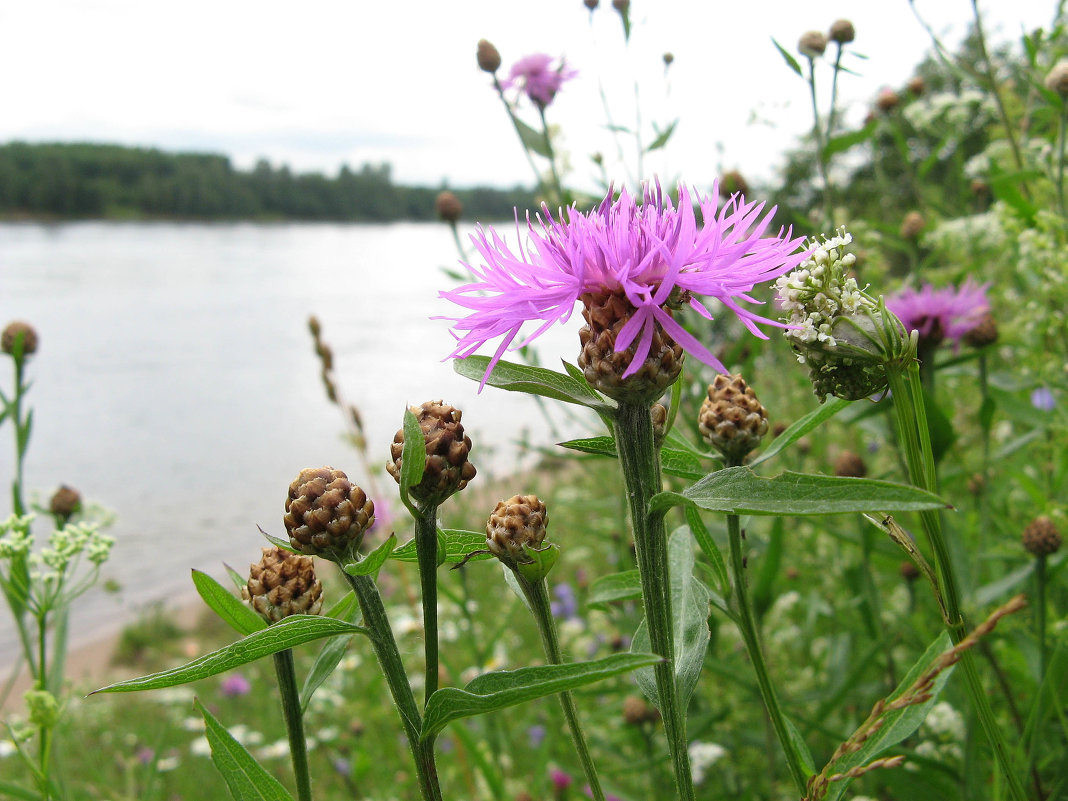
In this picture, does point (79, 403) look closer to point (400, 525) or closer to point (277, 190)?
point (400, 525)

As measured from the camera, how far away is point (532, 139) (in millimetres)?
2193

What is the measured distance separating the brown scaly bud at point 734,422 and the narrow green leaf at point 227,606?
553mm

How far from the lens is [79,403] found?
1183 cm

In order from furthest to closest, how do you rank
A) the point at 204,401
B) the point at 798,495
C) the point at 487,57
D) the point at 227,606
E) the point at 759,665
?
the point at 204,401, the point at 487,57, the point at 759,665, the point at 227,606, the point at 798,495

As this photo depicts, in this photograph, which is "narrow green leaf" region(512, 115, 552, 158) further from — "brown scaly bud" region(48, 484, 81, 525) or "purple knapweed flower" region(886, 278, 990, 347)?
"brown scaly bud" region(48, 484, 81, 525)

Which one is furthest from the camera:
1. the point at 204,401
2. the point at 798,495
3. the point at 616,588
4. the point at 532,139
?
the point at 204,401

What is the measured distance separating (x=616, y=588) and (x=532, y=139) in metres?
1.52

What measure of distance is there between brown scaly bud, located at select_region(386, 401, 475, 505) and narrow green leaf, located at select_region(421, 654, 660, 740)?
0.53 feet

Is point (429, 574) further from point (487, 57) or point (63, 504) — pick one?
point (487, 57)

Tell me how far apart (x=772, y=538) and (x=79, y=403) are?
12616mm

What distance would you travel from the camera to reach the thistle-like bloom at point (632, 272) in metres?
0.71

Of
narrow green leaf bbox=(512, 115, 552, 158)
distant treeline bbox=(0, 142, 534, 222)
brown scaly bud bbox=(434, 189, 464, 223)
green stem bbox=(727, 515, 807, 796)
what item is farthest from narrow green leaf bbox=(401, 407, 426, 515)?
distant treeline bbox=(0, 142, 534, 222)

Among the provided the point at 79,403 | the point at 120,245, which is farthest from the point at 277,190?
the point at 79,403

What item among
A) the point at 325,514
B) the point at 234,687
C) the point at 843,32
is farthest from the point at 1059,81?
the point at 234,687
